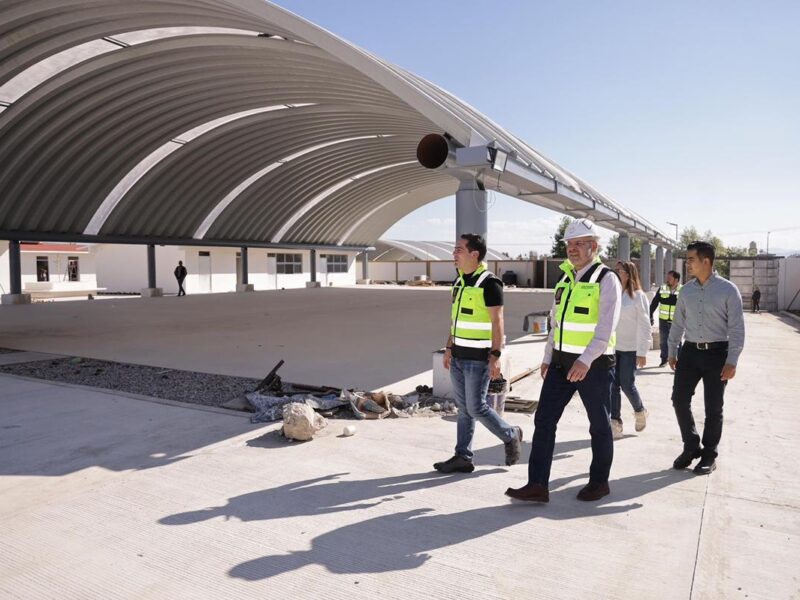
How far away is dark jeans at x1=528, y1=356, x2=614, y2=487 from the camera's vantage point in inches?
170

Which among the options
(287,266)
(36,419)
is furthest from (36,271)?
(36,419)

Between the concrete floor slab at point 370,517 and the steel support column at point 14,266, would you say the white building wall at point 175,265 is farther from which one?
the concrete floor slab at point 370,517

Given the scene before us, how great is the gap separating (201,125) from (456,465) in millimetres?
21419

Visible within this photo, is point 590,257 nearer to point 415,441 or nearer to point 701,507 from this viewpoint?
point 701,507

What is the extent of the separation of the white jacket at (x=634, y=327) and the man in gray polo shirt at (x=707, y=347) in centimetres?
90

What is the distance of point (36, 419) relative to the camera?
675 centimetres

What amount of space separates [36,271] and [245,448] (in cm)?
4347

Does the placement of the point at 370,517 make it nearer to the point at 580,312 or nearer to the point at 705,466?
the point at 580,312

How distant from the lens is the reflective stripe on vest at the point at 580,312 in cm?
430

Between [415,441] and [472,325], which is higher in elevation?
[472,325]

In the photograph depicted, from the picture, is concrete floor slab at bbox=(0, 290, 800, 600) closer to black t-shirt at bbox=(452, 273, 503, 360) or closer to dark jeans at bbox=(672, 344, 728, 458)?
dark jeans at bbox=(672, 344, 728, 458)

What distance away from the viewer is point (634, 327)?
6.19 meters

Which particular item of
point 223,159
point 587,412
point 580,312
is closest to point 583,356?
point 580,312

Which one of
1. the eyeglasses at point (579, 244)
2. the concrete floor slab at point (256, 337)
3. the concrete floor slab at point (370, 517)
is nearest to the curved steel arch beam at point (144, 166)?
the concrete floor slab at point (256, 337)
